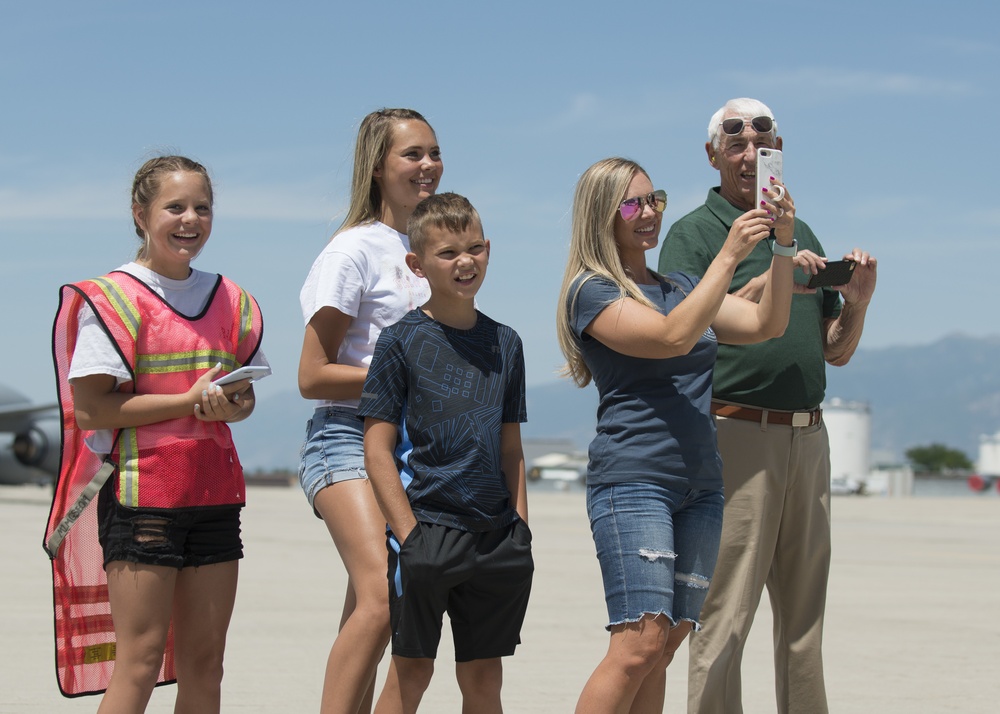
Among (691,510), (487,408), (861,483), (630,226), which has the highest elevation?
(630,226)

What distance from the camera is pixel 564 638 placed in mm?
8086

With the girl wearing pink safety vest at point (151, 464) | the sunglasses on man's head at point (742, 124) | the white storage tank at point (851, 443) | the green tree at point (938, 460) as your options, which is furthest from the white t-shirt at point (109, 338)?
the green tree at point (938, 460)

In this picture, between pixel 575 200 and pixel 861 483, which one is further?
pixel 861 483

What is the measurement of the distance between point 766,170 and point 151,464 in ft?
7.16

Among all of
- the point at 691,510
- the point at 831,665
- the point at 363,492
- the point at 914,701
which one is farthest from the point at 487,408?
the point at 831,665

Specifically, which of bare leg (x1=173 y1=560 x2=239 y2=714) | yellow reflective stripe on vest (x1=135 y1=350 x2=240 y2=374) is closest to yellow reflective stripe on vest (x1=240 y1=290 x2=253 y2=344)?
yellow reflective stripe on vest (x1=135 y1=350 x2=240 y2=374)

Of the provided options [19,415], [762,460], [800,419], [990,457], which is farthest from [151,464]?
[990,457]

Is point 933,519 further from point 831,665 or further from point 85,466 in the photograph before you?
point 85,466

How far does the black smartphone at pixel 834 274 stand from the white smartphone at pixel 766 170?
0.65 metres

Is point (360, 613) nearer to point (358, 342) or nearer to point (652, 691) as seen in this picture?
point (358, 342)

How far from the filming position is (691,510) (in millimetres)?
3791

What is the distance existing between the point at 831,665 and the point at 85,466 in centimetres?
506

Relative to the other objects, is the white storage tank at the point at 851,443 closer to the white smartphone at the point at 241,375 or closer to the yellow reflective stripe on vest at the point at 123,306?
the white smartphone at the point at 241,375

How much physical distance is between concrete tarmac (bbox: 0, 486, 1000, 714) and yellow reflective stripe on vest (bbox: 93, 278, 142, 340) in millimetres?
2524
